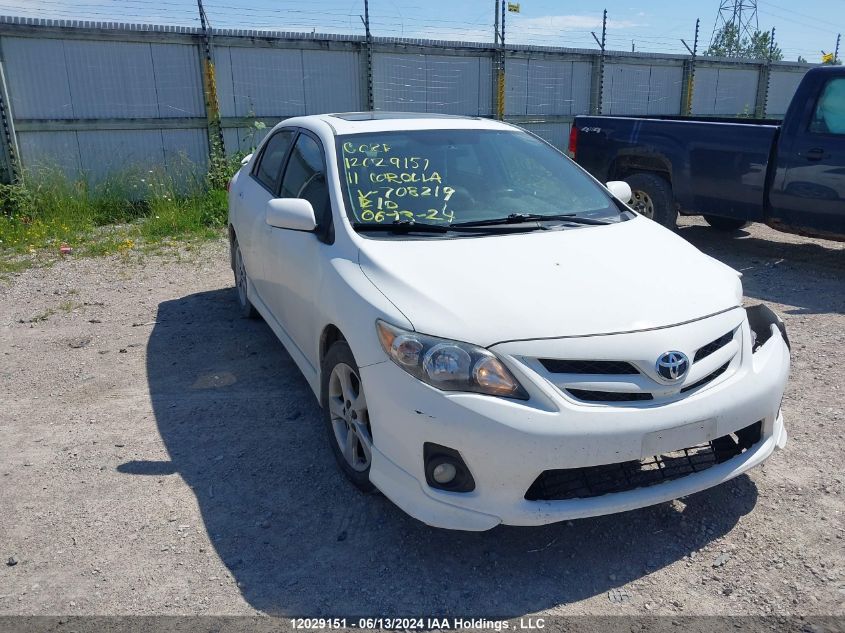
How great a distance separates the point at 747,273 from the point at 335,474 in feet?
17.8

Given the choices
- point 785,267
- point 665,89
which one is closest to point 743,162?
point 785,267

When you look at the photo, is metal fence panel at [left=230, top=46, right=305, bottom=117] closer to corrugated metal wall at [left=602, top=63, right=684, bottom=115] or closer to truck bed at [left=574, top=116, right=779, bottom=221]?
truck bed at [left=574, top=116, right=779, bottom=221]

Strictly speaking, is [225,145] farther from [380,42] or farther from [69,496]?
[69,496]

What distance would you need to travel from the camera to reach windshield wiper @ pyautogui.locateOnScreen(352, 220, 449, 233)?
3588 mm

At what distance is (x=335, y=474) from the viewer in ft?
11.9

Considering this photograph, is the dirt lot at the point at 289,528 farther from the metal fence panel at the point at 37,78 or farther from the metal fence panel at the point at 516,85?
the metal fence panel at the point at 516,85

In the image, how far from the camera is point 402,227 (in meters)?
3.59

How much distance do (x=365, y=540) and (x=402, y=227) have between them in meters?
1.48

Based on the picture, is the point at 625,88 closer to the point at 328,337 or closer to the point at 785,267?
the point at 785,267

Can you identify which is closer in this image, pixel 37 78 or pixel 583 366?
pixel 583 366

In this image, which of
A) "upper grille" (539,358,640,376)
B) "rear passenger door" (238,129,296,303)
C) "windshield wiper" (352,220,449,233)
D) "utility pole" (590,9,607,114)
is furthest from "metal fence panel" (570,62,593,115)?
"upper grille" (539,358,640,376)

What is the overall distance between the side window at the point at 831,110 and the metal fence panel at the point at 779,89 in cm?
1408

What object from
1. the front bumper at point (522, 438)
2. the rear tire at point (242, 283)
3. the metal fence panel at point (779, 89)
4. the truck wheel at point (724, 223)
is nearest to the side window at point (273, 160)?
the rear tire at point (242, 283)

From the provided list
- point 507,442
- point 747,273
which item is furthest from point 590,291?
point 747,273
